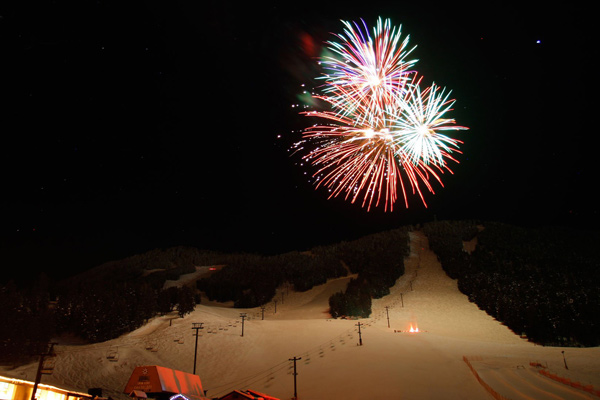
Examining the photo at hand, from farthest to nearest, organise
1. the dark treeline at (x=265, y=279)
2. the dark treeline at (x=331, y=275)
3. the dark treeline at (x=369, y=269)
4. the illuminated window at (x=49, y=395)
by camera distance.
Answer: the dark treeline at (x=265, y=279) < the dark treeline at (x=331, y=275) < the dark treeline at (x=369, y=269) < the illuminated window at (x=49, y=395)

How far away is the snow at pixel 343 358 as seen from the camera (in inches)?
1204

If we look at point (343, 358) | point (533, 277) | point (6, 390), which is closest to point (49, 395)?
point (6, 390)

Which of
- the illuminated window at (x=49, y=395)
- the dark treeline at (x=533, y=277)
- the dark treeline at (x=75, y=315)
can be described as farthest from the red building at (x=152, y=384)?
the dark treeline at (x=533, y=277)

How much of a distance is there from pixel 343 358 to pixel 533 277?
185 feet

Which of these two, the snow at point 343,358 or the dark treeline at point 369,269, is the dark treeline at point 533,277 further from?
the dark treeline at point 369,269

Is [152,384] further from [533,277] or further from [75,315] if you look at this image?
[533,277]

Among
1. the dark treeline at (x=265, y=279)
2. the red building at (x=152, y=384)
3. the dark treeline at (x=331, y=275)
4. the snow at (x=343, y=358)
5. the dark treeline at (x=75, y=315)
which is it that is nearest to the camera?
the red building at (x=152, y=384)

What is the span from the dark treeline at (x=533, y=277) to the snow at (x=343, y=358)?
371 cm

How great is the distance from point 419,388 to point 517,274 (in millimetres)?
61115

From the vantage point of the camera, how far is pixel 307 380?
35.6 metres

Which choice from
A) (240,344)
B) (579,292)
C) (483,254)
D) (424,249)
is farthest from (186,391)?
(424,249)

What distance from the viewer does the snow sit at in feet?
100

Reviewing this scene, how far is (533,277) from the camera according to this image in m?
75.2

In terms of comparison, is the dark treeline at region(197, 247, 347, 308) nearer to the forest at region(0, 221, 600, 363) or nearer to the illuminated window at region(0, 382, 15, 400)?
the forest at region(0, 221, 600, 363)
